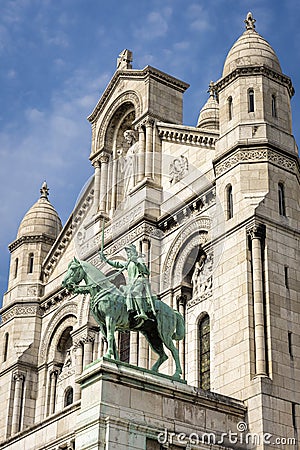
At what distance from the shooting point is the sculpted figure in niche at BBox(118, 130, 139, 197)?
141 ft

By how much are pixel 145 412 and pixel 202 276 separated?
32.7ft

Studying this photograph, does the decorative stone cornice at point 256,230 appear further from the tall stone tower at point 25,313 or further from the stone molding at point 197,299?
the tall stone tower at point 25,313

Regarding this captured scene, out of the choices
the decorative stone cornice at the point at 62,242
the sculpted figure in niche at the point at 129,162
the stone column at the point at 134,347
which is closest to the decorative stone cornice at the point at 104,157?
the sculpted figure in niche at the point at 129,162

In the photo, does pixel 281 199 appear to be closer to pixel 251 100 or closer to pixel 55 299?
pixel 251 100

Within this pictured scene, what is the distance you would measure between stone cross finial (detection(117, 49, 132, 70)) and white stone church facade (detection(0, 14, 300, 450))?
7 centimetres

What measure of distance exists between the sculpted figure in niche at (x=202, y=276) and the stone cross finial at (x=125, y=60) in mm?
12853

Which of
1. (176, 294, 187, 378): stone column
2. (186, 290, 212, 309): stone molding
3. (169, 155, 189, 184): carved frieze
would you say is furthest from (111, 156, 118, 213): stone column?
(186, 290, 212, 309): stone molding

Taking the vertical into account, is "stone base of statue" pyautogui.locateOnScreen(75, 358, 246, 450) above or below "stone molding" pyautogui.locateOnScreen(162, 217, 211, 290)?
below

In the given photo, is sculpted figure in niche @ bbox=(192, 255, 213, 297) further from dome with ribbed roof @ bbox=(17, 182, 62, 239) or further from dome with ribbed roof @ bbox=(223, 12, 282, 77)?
dome with ribbed roof @ bbox=(17, 182, 62, 239)

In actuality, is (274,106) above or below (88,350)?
above

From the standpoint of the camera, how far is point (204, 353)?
36250 millimetres

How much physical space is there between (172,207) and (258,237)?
7.65 metres

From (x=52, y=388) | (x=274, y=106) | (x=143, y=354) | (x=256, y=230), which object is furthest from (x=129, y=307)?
(x=52, y=388)

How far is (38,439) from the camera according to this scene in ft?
112
